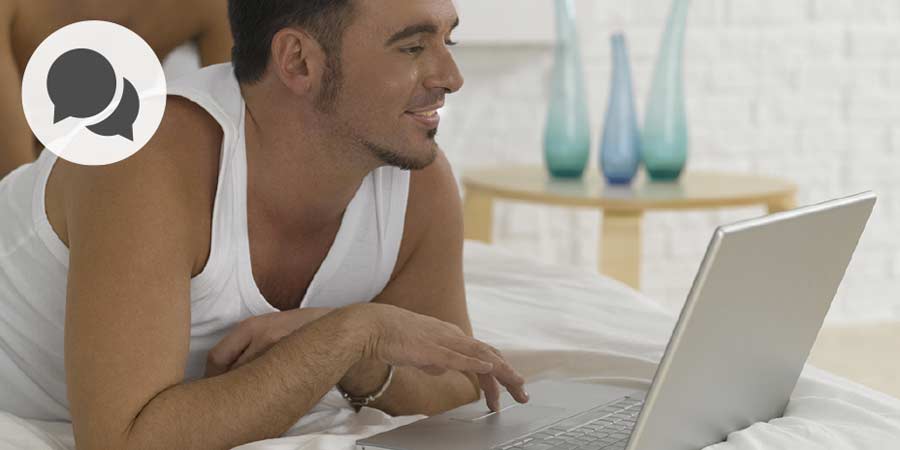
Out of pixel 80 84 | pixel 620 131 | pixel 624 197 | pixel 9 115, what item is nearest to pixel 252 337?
pixel 80 84

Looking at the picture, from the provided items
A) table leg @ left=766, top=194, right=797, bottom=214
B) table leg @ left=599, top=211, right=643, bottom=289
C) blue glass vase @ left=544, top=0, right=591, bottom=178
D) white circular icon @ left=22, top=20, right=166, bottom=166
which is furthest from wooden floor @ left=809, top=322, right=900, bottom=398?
white circular icon @ left=22, top=20, right=166, bottom=166

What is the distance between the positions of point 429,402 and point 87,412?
0.39 m

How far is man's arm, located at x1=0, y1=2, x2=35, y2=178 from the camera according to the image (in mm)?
2051

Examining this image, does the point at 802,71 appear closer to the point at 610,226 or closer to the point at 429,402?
the point at 610,226

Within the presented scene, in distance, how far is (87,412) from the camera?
112cm

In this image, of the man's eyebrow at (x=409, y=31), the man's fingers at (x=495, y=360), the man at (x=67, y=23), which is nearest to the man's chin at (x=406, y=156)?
the man's eyebrow at (x=409, y=31)

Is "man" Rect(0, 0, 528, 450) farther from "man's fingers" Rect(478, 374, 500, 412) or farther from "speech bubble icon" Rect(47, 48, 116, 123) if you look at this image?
"speech bubble icon" Rect(47, 48, 116, 123)

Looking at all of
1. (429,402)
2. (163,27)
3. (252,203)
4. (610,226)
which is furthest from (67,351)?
(610,226)

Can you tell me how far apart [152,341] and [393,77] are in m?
0.37

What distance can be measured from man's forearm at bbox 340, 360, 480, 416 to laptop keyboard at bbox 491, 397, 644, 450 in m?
0.21

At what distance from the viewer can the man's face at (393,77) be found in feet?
4.27

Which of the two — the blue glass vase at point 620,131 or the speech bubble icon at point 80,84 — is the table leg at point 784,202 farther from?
the speech bubble icon at point 80,84

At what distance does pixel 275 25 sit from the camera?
1.33 metres

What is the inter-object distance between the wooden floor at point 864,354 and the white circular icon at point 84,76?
1813mm
